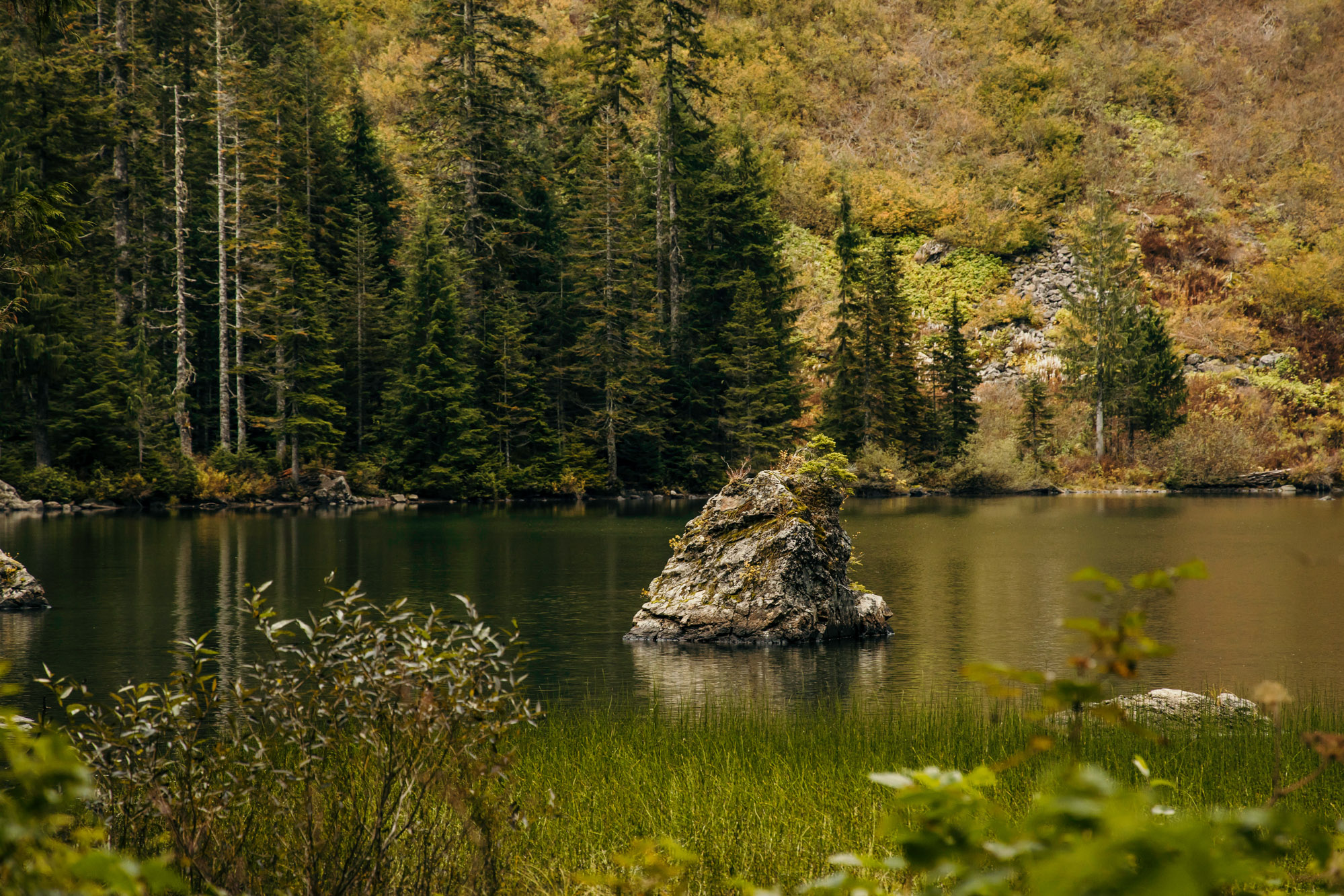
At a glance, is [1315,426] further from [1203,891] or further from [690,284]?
[1203,891]

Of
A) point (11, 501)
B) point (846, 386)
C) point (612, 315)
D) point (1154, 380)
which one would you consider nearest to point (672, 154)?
point (612, 315)

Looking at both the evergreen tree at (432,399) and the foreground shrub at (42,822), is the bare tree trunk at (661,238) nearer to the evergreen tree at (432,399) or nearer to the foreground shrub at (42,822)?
the evergreen tree at (432,399)

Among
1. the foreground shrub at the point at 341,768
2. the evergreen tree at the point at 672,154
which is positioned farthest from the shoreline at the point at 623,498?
the foreground shrub at the point at 341,768

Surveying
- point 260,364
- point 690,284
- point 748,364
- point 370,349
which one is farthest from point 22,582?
point 690,284

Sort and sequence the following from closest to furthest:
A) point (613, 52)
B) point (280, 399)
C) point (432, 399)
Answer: point (280, 399) < point (432, 399) < point (613, 52)

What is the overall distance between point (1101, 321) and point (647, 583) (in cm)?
3641

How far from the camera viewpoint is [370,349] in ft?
136

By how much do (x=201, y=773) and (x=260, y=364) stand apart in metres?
35.8

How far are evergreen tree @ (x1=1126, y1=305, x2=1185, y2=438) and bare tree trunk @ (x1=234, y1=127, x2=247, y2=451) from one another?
3531cm

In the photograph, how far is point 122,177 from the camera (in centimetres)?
3634

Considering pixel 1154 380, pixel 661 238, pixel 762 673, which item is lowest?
pixel 762 673

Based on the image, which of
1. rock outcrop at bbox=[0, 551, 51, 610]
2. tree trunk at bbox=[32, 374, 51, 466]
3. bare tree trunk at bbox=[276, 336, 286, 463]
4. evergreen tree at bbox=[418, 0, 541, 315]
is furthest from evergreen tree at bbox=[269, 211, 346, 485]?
rock outcrop at bbox=[0, 551, 51, 610]

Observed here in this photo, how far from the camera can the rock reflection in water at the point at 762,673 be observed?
9.66 metres

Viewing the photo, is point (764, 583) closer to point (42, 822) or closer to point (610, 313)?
point (42, 822)
